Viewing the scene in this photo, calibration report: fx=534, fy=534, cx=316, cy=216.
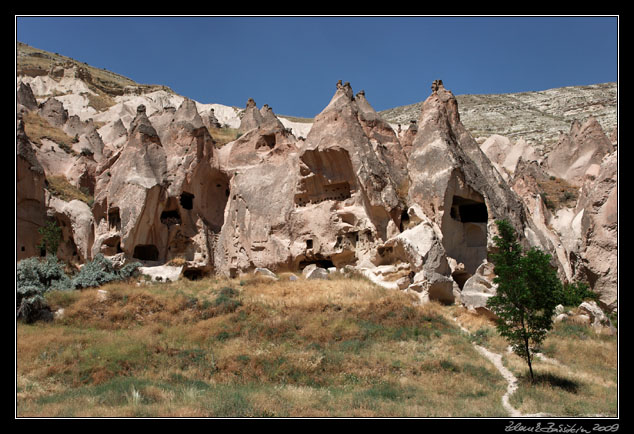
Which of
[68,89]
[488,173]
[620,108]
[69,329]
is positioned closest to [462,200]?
[488,173]

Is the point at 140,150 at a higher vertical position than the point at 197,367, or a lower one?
higher

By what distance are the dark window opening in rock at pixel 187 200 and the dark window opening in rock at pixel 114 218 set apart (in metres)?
2.96

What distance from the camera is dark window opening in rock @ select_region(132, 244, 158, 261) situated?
23641 millimetres

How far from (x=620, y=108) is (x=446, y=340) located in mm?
6937

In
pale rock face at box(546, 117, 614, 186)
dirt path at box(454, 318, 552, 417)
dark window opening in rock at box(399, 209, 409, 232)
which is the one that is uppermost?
pale rock face at box(546, 117, 614, 186)

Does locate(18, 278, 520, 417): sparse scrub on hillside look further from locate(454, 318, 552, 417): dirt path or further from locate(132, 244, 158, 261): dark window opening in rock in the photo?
locate(132, 244, 158, 261): dark window opening in rock

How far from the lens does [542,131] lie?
58.9 metres

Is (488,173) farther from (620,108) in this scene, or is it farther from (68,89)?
(68,89)

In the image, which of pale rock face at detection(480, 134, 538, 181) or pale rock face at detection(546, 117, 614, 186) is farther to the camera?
pale rock face at detection(480, 134, 538, 181)

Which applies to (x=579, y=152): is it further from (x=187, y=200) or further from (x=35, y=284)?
(x=35, y=284)

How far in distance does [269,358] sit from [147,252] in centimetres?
1389

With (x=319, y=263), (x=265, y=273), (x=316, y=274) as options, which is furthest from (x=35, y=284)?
(x=319, y=263)

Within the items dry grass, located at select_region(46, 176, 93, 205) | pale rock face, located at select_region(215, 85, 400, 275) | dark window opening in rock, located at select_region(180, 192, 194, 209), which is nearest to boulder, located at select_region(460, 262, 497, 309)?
pale rock face, located at select_region(215, 85, 400, 275)

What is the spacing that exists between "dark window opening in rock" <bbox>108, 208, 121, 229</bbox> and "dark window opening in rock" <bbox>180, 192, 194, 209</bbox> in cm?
296
